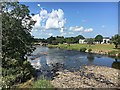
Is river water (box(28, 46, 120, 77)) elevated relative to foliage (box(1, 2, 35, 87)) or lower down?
lower down

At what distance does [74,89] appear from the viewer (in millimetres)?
23156

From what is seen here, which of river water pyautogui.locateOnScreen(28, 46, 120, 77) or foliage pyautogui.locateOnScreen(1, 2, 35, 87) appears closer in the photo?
foliage pyautogui.locateOnScreen(1, 2, 35, 87)

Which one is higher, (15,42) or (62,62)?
(15,42)

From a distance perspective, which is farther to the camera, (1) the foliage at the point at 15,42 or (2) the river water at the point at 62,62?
(2) the river water at the point at 62,62

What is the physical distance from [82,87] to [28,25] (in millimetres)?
11417

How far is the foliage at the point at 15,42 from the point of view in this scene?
77.7ft

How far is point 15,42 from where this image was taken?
26531 millimetres

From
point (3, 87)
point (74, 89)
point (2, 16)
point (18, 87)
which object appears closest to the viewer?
point (3, 87)

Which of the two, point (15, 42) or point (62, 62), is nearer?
point (15, 42)

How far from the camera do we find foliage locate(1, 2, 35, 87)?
23.7 m

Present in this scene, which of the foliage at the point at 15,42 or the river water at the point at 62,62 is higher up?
the foliage at the point at 15,42

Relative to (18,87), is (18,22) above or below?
above

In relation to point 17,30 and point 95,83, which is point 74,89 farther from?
point 17,30

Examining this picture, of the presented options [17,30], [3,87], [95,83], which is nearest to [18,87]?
[3,87]
